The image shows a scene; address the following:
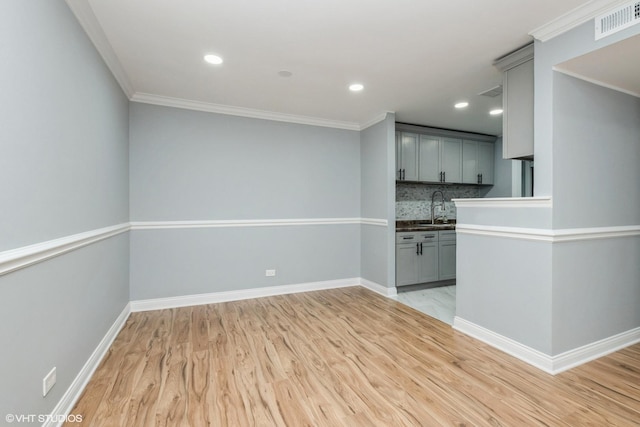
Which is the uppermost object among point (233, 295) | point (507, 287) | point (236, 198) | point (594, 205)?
point (236, 198)

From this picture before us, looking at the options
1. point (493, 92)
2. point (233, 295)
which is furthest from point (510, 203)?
point (233, 295)

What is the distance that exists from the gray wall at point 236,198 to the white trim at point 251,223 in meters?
0.05

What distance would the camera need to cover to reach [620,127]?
252 cm

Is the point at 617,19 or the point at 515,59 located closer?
the point at 617,19

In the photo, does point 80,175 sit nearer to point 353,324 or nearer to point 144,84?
point 144,84

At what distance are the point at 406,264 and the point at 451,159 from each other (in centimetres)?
209

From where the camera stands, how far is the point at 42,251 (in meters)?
1.44

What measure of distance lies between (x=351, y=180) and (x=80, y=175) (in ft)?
11.2

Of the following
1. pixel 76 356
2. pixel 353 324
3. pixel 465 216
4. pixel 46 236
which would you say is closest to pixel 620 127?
pixel 465 216

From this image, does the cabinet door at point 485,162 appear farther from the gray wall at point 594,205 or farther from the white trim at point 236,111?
the gray wall at point 594,205

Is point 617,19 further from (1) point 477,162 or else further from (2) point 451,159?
(1) point 477,162

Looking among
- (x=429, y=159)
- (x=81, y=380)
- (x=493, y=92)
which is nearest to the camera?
(x=81, y=380)

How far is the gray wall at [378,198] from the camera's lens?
4121mm

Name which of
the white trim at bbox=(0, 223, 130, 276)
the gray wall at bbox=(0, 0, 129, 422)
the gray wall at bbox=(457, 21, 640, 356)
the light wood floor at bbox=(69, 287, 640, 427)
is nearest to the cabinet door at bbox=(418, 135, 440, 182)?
the gray wall at bbox=(457, 21, 640, 356)
